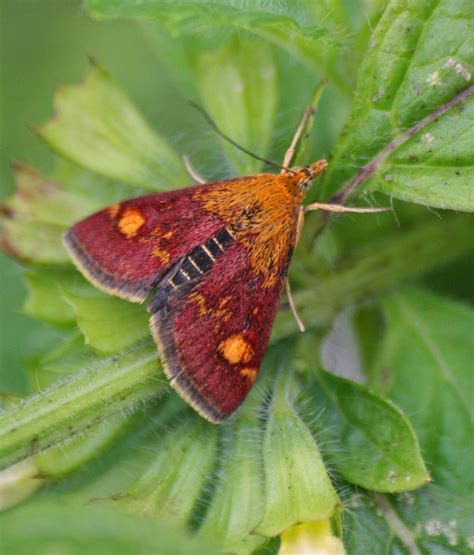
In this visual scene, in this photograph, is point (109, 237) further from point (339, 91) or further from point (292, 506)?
point (292, 506)

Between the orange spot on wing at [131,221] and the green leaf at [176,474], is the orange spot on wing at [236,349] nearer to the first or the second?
the green leaf at [176,474]

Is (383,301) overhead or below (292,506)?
below

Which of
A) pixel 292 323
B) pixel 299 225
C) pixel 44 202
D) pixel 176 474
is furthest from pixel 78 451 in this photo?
pixel 299 225

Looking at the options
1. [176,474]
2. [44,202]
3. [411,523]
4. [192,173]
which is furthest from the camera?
[192,173]

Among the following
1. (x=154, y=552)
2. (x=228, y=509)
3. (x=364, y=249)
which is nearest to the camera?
(x=154, y=552)

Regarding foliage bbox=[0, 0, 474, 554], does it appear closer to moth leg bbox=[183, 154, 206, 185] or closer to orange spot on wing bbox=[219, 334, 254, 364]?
moth leg bbox=[183, 154, 206, 185]

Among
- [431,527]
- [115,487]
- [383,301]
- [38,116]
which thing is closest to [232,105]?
[383,301]

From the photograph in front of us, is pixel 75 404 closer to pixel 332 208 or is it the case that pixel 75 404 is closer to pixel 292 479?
pixel 292 479
